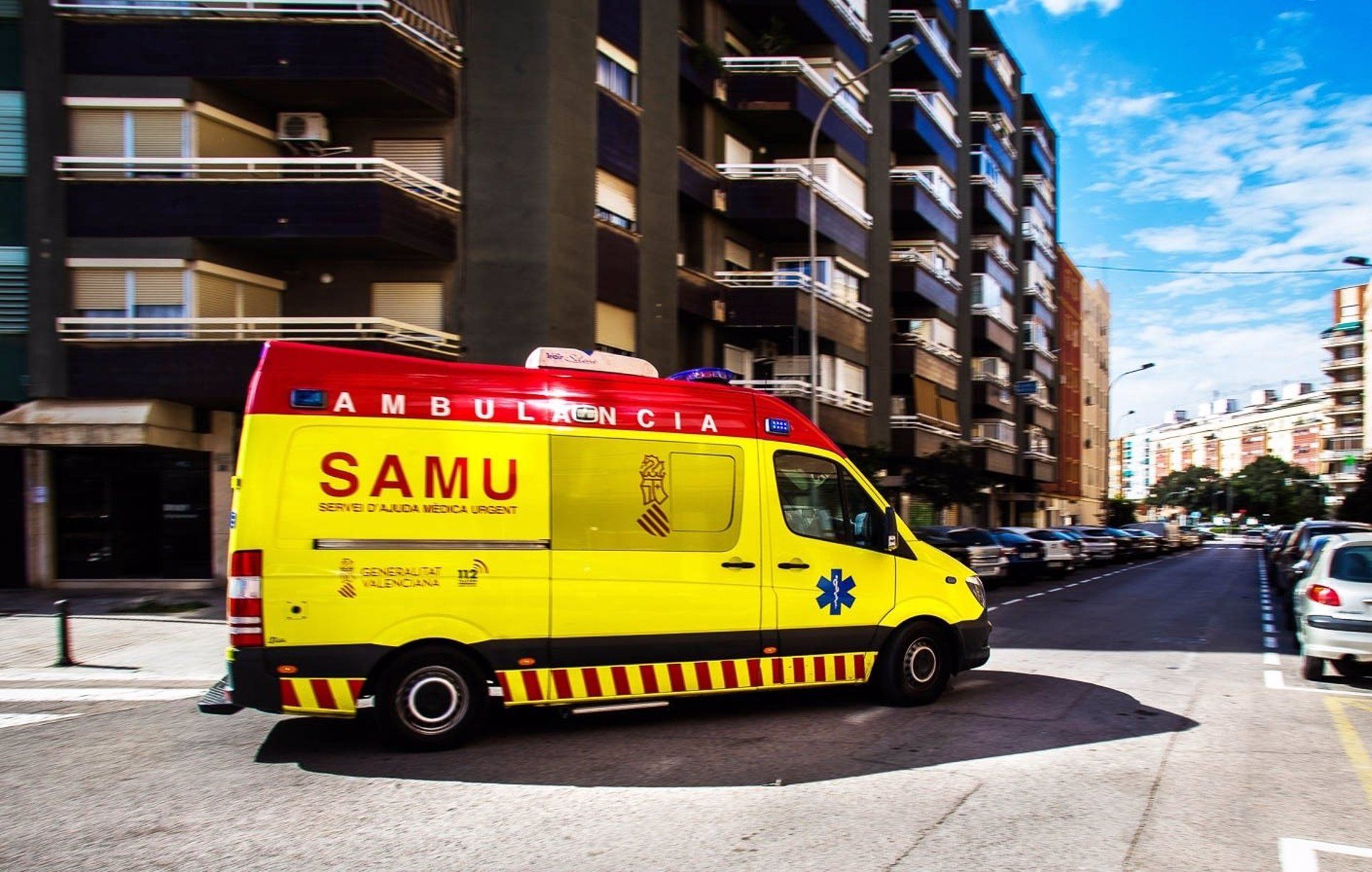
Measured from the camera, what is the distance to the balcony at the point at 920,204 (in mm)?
34312

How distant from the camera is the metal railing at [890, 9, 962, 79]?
118ft

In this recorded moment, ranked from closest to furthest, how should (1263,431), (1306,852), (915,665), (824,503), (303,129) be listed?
1. (1306,852)
2. (824,503)
3. (915,665)
4. (303,129)
5. (1263,431)

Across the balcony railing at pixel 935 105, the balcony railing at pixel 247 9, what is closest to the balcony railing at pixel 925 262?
the balcony railing at pixel 935 105

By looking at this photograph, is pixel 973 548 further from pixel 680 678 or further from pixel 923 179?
pixel 923 179

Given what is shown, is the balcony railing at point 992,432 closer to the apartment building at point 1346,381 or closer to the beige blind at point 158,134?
the beige blind at point 158,134

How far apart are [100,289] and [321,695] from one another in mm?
14583

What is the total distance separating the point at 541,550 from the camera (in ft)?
21.9

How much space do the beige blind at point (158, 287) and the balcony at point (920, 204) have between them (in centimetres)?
2411

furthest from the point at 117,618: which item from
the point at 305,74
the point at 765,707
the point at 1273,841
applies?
the point at 1273,841

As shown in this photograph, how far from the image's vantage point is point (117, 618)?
14.5 metres

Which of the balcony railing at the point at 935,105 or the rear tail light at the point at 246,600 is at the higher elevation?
the balcony railing at the point at 935,105

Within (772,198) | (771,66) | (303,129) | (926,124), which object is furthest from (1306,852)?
(926,124)

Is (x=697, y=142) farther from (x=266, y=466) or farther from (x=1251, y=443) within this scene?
(x=1251, y=443)

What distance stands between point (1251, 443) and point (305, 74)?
186 meters
